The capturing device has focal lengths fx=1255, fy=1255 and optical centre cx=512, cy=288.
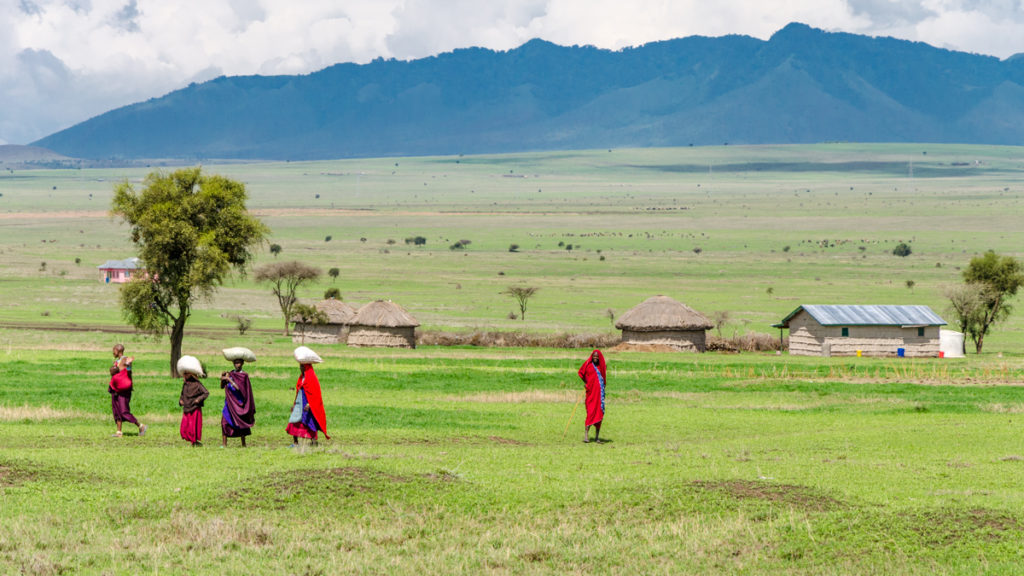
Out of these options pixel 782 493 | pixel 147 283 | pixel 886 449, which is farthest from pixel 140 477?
pixel 147 283

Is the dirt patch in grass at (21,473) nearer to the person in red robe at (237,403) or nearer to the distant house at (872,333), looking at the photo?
the person in red robe at (237,403)

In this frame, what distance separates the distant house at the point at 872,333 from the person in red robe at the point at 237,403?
168ft

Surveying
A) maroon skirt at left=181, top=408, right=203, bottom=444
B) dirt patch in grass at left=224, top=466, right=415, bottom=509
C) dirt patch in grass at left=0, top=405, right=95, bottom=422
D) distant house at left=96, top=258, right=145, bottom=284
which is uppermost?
distant house at left=96, top=258, right=145, bottom=284

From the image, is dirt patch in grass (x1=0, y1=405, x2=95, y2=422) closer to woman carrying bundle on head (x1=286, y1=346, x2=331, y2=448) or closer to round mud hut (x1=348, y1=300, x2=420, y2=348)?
woman carrying bundle on head (x1=286, y1=346, x2=331, y2=448)

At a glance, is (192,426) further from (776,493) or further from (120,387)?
(776,493)

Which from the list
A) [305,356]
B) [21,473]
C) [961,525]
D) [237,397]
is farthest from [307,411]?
[961,525]

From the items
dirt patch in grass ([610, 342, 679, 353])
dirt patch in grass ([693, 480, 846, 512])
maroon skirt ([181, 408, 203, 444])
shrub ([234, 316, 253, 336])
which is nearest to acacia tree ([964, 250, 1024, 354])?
dirt patch in grass ([610, 342, 679, 353])

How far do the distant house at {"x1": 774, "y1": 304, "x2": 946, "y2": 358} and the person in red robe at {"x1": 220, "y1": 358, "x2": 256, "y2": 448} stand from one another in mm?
51274

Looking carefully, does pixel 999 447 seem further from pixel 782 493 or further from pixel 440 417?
pixel 440 417

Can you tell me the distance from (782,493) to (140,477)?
33.2ft

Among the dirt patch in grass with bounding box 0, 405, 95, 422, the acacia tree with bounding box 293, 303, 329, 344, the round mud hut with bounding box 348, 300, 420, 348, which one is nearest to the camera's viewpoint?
the dirt patch in grass with bounding box 0, 405, 95, 422

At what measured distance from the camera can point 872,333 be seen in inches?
2776

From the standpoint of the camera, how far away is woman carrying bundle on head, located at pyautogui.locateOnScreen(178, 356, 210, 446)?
23297 mm

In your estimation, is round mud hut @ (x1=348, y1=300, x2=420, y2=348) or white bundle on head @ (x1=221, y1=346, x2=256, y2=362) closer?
white bundle on head @ (x1=221, y1=346, x2=256, y2=362)
